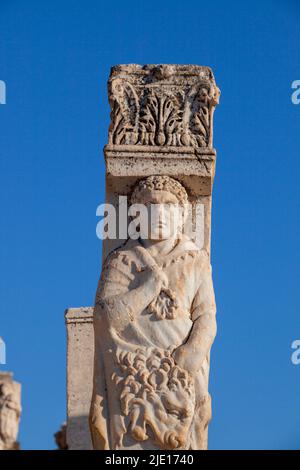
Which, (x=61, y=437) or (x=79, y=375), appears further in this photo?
(x=61, y=437)

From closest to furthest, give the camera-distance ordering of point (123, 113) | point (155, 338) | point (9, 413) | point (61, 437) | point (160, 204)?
point (155, 338) → point (160, 204) → point (123, 113) → point (9, 413) → point (61, 437)

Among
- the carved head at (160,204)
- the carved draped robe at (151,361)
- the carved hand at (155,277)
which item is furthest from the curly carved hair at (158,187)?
the carved hand at (155,277)

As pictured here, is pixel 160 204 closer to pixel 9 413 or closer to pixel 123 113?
pixel 123 113

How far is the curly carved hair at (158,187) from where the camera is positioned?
46.3 ft

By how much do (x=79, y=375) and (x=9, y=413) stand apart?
4.56 feet

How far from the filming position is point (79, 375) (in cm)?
1845

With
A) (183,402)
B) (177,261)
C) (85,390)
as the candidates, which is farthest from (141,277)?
(85,390)

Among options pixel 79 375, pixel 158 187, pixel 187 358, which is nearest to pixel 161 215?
pixel 158 187

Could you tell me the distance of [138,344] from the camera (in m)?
13.5

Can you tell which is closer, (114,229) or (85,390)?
(114,229)

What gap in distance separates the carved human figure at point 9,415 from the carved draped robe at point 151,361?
3.76m

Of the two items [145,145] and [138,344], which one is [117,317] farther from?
[145,145]

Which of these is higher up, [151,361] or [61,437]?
[61,437]
